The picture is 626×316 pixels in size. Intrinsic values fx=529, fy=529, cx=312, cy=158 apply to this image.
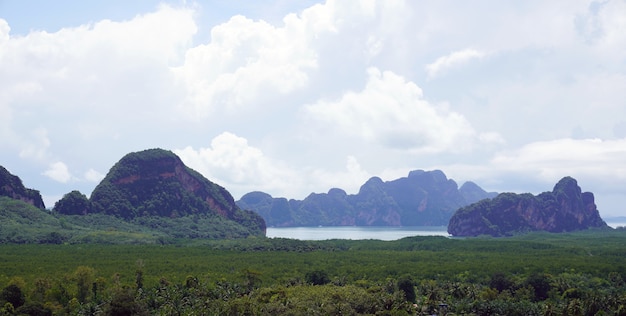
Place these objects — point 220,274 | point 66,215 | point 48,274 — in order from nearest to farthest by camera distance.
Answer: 1. point 48,274
2. point 220,274
3. point 66,215

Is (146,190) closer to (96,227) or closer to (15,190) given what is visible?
(96,227)

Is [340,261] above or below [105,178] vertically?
below

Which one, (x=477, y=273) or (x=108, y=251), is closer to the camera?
(x=477, y=273)

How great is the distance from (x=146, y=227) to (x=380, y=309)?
12440cm

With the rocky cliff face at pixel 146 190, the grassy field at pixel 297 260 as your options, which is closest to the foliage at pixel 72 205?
the rocky cliff face at pixel 146 190

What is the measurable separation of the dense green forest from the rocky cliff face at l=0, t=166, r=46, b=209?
42743 mm

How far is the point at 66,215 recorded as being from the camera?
6388 inches

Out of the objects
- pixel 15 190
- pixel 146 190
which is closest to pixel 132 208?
pixel 146 190

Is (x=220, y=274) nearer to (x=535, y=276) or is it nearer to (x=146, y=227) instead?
(x=535, y=276)

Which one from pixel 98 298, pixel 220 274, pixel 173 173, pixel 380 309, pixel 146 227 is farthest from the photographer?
pixel 173 173

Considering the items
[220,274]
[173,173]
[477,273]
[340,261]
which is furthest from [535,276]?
[173,173]

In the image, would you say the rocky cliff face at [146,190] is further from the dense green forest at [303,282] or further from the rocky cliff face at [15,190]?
the dense green forest at [303,282]

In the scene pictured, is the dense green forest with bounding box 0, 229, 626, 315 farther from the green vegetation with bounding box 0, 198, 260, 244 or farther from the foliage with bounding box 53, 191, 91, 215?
the foliage with bounding box 53, 191, 91, 215

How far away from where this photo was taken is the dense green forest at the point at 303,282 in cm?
6550
